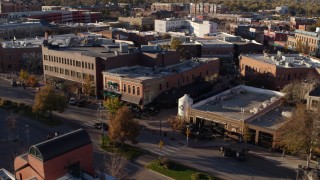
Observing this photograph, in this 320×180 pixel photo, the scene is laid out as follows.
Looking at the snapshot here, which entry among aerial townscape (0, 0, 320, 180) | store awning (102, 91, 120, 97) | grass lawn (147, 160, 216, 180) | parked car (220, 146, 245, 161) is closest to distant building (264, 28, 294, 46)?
aerial townscape (0, 0, 320, 180)

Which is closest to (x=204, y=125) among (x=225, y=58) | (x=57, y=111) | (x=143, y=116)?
(x=143, y=116)

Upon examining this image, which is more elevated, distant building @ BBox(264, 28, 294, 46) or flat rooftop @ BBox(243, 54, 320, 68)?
distant building @ BBox(264, 28, 294, 46)

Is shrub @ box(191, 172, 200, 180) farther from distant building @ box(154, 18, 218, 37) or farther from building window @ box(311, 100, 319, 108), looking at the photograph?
distant building @ box(154, 18, 218, 37)

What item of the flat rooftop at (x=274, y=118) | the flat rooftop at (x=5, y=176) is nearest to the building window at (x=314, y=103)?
the flat rooftop at (x=274, y=118)

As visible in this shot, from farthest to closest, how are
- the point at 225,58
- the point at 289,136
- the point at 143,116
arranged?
Result: the point at 225,58, the point at 143,116, the point at 289,136

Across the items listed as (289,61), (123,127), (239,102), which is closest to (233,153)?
(123,127)

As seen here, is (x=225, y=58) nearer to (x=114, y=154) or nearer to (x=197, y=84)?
(x=197, y=84)
